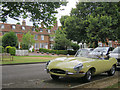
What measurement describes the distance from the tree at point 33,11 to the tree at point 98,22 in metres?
17.2

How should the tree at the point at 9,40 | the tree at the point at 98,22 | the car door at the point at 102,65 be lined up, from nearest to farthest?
the car door at the point at 102,65 → the tree at the point at 98,22 → the tree at the point at 9,40

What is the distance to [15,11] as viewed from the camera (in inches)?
323

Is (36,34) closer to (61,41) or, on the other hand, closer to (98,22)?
(61,41)

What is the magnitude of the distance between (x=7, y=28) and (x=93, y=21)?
117 feet

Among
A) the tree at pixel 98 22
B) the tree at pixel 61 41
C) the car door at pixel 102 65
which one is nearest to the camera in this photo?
the car door at pixel 102 65

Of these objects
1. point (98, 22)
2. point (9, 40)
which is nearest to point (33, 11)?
point (98, 22)

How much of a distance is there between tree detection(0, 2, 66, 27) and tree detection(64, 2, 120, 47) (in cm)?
1722

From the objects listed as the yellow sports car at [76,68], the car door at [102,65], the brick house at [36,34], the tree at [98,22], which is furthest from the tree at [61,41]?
the yellow sports car at [76,68]

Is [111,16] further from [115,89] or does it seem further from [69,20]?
[115,89]

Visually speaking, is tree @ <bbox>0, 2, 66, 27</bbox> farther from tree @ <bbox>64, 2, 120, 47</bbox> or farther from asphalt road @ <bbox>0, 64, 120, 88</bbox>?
tree @ <bbox>64, 2, 120, 47</bbox>

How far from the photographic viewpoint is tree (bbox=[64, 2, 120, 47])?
25359 millimetres

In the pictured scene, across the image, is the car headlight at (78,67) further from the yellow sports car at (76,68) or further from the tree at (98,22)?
the tree at (98,22)

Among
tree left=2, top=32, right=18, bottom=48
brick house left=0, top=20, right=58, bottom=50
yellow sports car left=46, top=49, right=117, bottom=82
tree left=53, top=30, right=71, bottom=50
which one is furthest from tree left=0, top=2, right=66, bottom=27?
brick house left=0, top=20, right=58, bottom=50

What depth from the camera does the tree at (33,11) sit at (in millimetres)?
7834
